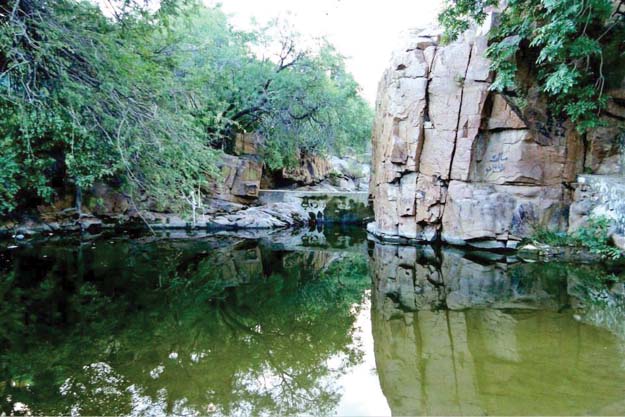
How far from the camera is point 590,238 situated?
27.3 feet

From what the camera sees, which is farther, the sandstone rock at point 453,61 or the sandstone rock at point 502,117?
the sandstone rock at point 453,61

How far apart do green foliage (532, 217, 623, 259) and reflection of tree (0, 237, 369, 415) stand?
4820 millimetres

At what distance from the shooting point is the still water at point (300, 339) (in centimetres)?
274

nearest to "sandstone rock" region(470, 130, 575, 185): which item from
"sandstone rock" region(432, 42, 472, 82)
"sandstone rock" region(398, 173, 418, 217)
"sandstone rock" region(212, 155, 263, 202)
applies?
"sandstone rock" region(432, 42, 472, 82)

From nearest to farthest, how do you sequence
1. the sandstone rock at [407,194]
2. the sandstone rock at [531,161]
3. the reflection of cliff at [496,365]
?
the reflection of cliff at [496,365] < the sandstone rock at [531,161] < the sandstone rock at [407,194]

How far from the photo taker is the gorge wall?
935 centimetres

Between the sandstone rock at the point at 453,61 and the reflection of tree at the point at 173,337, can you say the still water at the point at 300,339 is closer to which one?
the reflection of tree at the point at 173,337

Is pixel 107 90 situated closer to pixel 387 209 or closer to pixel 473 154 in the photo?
pixel 473 154

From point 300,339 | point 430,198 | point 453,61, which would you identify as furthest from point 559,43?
point 300,339

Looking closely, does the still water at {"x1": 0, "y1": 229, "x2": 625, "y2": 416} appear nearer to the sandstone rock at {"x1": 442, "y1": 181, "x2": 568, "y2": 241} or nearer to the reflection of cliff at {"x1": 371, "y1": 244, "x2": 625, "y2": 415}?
the reflection of cliff at {"x1": 371, "y1": 244, "x2": 625, "y2": 415}

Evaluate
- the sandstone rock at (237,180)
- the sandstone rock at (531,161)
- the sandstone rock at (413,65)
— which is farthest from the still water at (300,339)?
the sandstone rock at (237,180)

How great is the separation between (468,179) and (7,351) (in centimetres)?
954

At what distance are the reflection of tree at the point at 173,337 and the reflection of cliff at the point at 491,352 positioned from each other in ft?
1.62

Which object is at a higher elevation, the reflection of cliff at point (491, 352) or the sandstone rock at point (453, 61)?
the sandstone rock at point (453, 61)
